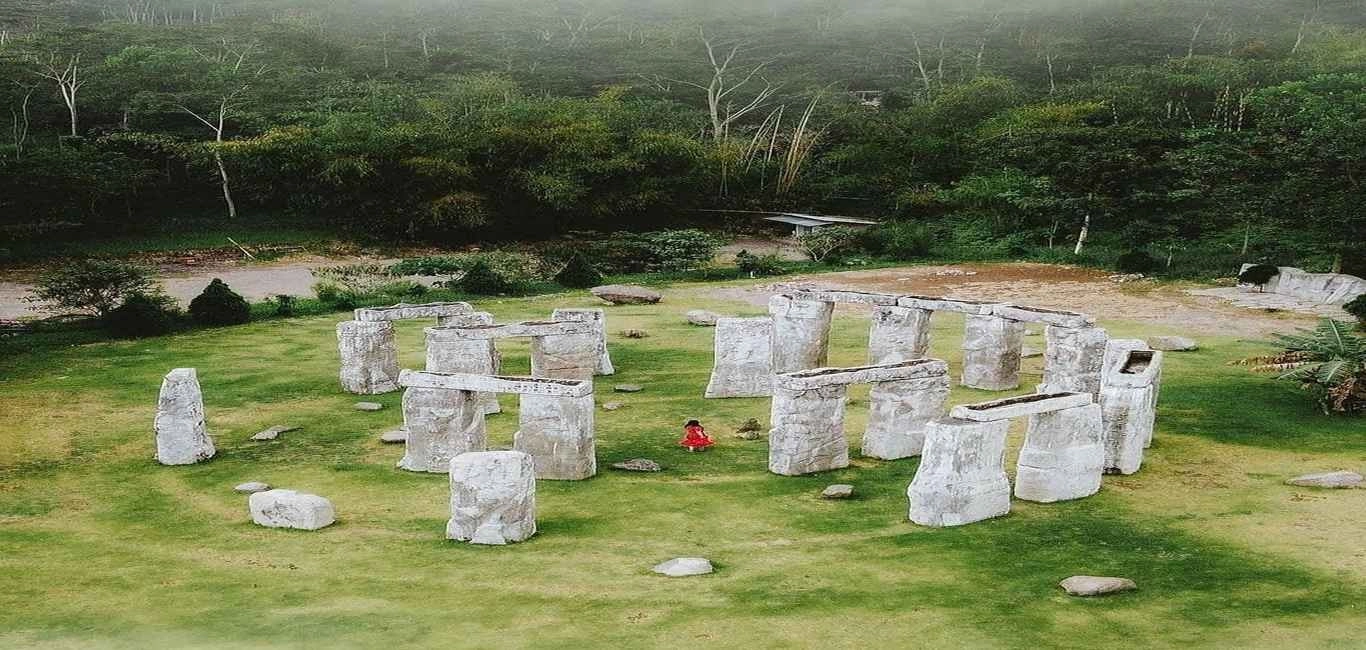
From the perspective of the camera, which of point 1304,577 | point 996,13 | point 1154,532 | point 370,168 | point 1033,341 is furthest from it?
point 996,13

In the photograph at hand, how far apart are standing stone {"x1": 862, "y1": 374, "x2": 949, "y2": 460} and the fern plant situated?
5582mm

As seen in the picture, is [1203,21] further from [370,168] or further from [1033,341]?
[1033,341]

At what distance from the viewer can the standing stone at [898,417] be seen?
1484 centimetres

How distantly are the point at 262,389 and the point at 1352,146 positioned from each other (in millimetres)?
24064

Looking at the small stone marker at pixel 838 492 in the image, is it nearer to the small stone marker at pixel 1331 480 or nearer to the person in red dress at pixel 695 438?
the person in red dress at pixel 695 438

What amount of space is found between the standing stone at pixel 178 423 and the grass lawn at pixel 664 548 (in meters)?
0.28

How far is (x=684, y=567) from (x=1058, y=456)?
4.33 meters

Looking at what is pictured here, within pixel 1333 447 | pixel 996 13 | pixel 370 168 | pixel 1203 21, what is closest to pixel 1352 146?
pixel 1333 447

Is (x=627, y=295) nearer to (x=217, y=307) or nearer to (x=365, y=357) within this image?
(x=217, y=307)

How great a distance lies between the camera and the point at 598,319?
19516mm

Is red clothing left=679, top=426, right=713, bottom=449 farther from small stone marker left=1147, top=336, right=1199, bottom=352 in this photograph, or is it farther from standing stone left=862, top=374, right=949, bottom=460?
small stone marker left=1147, top=336, right=1199, bottom=352

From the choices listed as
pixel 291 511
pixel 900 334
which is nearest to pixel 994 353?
pixel 900 334

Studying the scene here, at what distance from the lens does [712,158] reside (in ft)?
152

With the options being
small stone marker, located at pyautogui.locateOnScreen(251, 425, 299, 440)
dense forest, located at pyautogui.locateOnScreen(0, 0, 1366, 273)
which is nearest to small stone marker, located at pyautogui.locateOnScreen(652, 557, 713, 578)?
small stone marker, located at pyautogui.locateOnScreen(251, 425, 299, 440)
